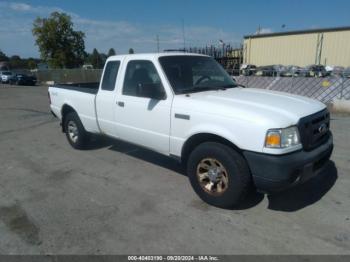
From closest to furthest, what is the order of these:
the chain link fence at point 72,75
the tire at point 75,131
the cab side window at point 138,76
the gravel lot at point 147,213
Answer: the gravel lot at point 147,213
the cab side window at point 138,76
the tire at point 75,131
the chain link fence at point 72,75

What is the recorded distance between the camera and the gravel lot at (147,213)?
294cm

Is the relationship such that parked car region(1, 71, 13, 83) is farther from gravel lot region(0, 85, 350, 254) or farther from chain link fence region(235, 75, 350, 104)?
gravel lot region(0, 85, 350, 254)

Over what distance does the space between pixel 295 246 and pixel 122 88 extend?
10.8 ft

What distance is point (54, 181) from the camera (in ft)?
15.0

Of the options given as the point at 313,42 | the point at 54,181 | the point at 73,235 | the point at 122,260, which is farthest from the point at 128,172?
the point at 313,42

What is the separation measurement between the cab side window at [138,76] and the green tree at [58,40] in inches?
1500

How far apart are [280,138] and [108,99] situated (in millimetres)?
2977

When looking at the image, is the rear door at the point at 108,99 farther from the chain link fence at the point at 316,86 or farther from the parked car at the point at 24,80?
the parked car at the point at 24,80

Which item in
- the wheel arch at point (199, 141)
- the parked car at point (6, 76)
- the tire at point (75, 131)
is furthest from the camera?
the parked car at point (6, 76)

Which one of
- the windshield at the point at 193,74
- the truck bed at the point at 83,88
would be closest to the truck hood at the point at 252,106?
the windshield at the point at 193,74

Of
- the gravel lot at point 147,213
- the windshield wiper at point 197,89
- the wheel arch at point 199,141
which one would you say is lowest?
the gravel lot at point 147,213

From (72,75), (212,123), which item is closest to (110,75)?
(212,123)

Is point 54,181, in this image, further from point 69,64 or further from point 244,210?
point 69,64

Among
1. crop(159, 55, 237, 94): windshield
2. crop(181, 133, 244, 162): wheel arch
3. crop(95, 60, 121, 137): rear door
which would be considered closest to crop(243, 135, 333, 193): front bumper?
crop(181, 133, 244, 162): wheel arch
